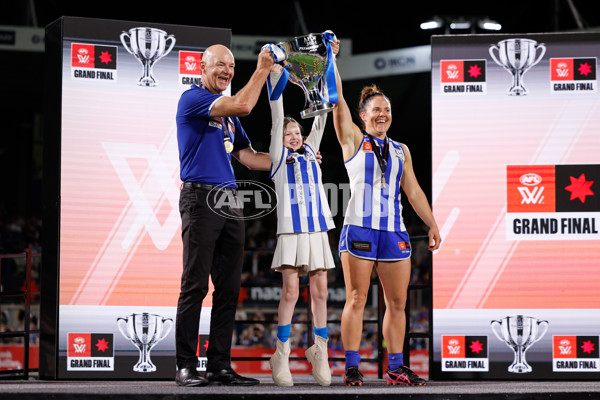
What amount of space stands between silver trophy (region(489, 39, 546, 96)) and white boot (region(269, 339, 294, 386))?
7.52ft

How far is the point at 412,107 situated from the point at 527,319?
12.1m

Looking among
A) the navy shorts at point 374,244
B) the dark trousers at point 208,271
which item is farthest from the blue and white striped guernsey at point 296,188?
the dark trousers at point 208,271

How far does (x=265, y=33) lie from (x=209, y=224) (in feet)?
42.0

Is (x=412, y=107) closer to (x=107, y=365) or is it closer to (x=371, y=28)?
(x=371, y=28)

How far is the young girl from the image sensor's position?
417 centimetres

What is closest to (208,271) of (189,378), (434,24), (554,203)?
(189,378)

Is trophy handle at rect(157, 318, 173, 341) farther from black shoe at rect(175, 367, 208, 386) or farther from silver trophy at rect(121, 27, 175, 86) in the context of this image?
silver trophy at rect(121, 27, 175, 86)

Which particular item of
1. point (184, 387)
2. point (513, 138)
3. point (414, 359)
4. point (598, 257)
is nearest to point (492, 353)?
point (598, 257)

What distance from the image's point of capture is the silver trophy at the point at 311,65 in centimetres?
398

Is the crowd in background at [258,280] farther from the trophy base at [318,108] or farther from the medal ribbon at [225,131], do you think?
the trophy base at [318,108]

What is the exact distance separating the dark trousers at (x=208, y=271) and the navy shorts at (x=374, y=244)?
2.20ft

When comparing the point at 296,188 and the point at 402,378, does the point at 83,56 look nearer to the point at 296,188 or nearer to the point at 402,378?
the point at 296,188

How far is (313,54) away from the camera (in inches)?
159

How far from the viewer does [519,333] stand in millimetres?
4762
